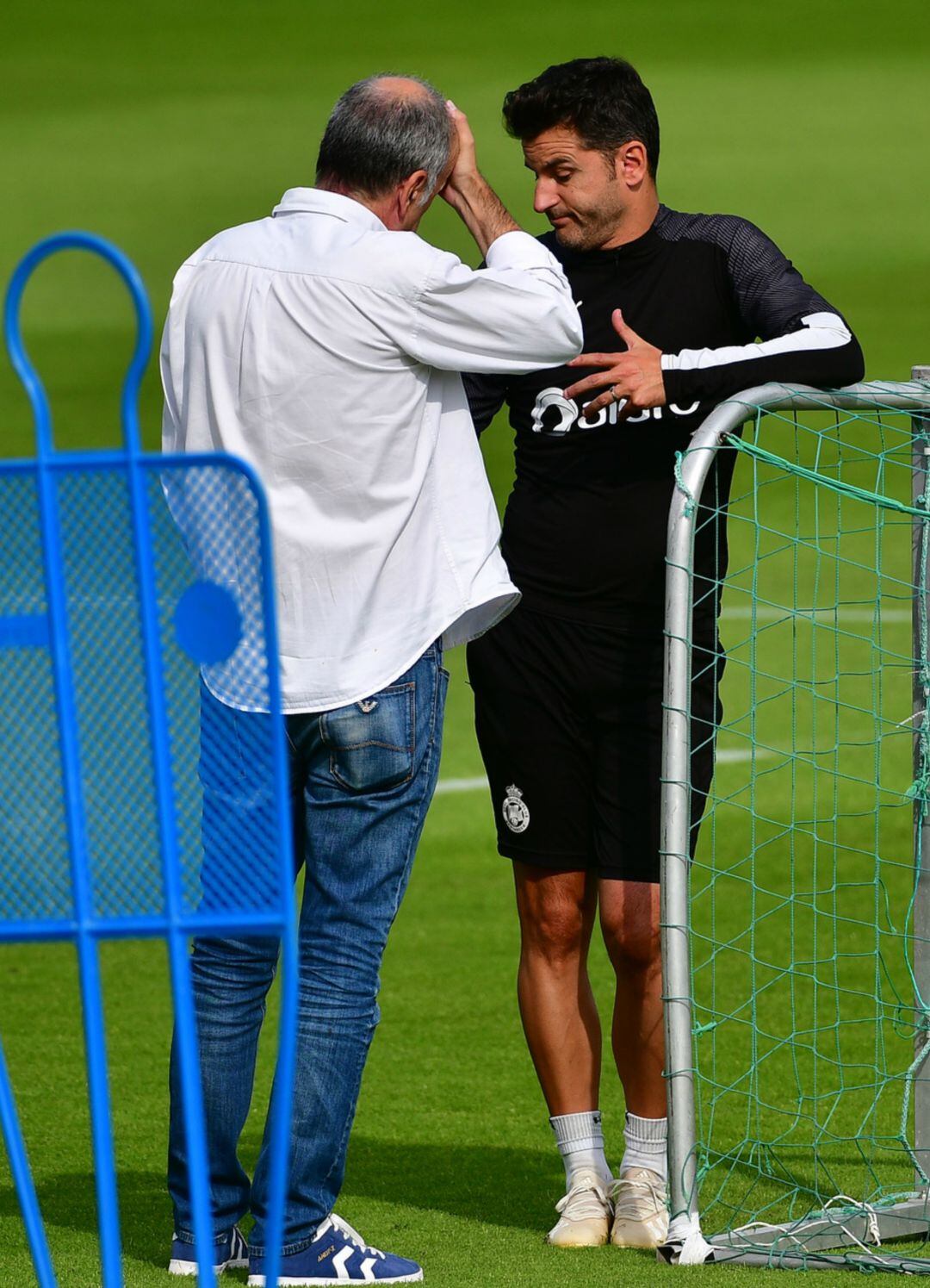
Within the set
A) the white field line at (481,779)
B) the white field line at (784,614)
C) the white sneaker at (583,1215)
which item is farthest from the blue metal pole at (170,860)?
the white field line at (784,614)

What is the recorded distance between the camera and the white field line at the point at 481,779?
7.70 m

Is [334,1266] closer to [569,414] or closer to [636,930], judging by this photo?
[636,930]

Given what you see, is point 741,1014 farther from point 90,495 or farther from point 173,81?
point 173,81

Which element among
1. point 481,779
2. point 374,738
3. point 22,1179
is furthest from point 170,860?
point 481,779

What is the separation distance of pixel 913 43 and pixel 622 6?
10.8 ft

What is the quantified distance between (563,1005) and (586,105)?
150 cm

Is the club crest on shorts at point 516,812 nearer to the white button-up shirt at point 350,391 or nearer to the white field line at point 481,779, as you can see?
the white button-up shirt at point 350,391

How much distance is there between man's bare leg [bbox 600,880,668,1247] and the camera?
10.6ft

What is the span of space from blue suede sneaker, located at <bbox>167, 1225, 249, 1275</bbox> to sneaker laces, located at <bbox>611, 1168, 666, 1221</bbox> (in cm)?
64

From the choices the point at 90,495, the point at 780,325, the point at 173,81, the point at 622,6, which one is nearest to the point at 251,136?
the point at 173,81

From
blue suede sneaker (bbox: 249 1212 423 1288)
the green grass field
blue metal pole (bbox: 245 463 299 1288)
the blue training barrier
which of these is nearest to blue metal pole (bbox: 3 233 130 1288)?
the blue training barrier

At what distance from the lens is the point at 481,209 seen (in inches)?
114

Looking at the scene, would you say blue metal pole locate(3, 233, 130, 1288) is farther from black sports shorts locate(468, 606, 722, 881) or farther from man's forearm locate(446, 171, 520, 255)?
black sports shorts locate(468, 606, 722, 881)

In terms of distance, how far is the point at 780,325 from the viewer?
3.22m
